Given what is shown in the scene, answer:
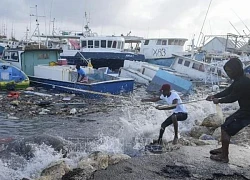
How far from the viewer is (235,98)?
534 cm

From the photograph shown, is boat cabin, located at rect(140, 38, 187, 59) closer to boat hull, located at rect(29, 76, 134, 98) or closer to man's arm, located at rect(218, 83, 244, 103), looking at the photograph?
boat hull, located at rect(29, 76, 134, 98)

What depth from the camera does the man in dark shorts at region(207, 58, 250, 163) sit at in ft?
17.3

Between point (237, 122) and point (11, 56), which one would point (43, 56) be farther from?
point (237, 122)

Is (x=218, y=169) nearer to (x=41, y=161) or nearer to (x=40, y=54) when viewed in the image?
(x=41, y=161)

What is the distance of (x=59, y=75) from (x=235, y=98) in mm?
15554

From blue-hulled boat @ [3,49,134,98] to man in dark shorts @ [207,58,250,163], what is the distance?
1067 cm

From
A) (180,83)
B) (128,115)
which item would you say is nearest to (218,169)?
(128,115)

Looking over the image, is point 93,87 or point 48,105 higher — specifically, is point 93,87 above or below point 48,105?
above

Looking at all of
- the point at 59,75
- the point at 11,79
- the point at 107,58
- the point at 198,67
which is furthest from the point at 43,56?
the point at 198,67

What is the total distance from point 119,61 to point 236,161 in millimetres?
23648

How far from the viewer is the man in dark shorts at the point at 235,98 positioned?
5.27 m

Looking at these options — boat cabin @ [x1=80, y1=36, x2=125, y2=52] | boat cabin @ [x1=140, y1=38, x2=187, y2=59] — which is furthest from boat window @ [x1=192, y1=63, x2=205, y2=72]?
boat cabin @ [x1=80, y1=36, x2=125, y2=52]

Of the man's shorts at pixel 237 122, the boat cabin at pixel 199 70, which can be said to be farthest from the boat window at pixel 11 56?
the man's shorts at pixel 237 122

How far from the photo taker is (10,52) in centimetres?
2152
